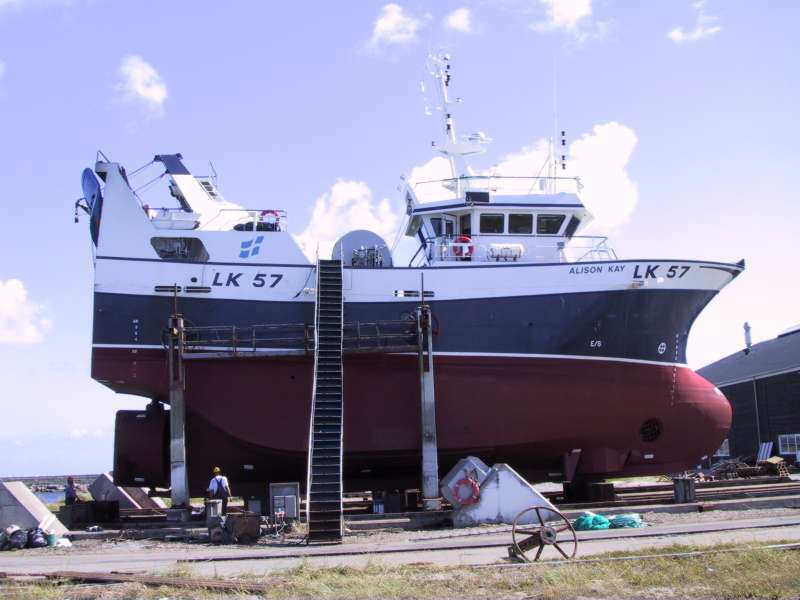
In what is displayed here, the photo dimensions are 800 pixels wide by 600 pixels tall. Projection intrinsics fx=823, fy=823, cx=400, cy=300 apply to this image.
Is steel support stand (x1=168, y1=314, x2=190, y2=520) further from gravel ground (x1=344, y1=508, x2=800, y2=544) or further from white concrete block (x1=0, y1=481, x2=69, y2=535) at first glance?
gravel ground (x1=344, y1=508, x2=800, y2=544)

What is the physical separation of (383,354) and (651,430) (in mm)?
7289

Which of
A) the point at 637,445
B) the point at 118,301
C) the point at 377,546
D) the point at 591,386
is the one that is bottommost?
the point at 377,546

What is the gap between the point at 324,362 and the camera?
18609mm

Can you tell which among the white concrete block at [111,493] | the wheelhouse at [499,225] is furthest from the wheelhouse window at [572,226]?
the white concrete block at [111,493]

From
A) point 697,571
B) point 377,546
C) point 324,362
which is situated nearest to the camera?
point 697,571

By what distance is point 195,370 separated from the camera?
780 inches

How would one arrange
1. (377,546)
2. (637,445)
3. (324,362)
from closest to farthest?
1. (377,546)
2. (324,362)
3. (637,445)

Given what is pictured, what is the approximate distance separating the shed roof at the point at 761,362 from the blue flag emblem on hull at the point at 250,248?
28864 mm

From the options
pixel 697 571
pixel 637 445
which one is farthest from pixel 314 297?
pixel 697 571

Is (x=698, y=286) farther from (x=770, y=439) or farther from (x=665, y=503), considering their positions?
(x=770, y=439)

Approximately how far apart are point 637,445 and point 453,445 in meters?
4.92

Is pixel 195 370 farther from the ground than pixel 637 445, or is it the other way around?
pixel 195 370

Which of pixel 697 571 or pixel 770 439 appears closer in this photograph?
pixel 697 571

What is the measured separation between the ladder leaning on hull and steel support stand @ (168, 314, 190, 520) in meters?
2.95
